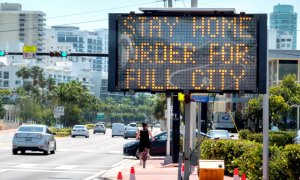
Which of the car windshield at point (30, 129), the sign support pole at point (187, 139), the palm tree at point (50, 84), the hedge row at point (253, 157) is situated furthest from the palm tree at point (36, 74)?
the sign support pole at point (187, 139)

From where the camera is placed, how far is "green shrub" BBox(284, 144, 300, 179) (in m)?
16.2

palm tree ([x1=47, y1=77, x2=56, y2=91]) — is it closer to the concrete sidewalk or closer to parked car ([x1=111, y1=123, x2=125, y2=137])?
parked car ([x1=111, y1=123, x2=125, y2=137])

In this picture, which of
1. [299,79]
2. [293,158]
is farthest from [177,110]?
[299,79]

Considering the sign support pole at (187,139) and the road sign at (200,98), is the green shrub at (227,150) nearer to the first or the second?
the road sign at (200,98)

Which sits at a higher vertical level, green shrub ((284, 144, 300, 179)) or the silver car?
green shrub ((284, 144, 300, 179))

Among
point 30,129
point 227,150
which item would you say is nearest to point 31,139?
point 30,129

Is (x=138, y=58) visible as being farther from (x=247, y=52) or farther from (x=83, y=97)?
(x=83, y=97)

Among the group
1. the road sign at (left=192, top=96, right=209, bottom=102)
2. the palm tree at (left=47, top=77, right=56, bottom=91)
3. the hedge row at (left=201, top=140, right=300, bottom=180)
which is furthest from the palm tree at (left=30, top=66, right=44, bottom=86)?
the road sign at (left=192, top=96, right=209, bottom=102)

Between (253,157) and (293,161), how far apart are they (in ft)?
9.63

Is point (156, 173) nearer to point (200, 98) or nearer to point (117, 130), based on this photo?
point (200, 98)

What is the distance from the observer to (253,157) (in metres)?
19.3

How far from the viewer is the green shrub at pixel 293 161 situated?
16.2 m

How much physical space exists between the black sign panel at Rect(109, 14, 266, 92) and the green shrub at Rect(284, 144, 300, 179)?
2.65 meters

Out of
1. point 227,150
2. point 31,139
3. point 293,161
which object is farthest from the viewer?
point 31,139
